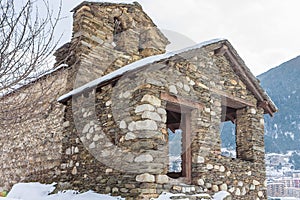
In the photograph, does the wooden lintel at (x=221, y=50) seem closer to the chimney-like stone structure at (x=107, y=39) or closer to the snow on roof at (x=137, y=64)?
the snow on roof at (x=137, y=64)

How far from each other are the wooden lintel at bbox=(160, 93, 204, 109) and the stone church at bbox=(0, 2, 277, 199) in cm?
2

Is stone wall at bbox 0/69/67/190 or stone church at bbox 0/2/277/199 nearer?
stone church at bbox 0/2/277/199

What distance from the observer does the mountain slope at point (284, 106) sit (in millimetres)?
45269

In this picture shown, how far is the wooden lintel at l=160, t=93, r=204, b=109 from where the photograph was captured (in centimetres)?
552

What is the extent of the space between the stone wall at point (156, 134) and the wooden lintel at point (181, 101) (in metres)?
0.03

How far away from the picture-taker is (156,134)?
520 cm

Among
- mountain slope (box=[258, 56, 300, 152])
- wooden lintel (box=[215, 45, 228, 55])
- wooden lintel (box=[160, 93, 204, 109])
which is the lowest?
wooden lintel (box=[160, 93, 204, 109])

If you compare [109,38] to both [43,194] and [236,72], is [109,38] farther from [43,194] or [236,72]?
[43,194]

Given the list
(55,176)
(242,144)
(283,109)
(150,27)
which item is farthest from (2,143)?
(283,109)

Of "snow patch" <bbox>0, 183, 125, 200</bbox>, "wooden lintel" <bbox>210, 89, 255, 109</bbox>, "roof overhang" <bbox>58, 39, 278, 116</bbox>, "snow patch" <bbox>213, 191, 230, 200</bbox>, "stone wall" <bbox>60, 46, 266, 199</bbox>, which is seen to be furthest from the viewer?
"wooden lintel" <bbox>210, 89, 255, 109</bbox>

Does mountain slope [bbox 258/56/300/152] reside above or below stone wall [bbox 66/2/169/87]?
above

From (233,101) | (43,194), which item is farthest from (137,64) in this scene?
(43,194)

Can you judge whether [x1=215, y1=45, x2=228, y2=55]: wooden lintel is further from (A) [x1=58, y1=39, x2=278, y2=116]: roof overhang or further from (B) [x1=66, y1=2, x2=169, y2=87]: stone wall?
(B) [x1=66, y1=2, x2=169, y2=87]: stone wall

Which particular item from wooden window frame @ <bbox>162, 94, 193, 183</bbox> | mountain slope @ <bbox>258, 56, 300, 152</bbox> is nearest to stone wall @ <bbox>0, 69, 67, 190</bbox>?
wooden window frame @ <bbox>162, 94, 193, 183</bbox>
